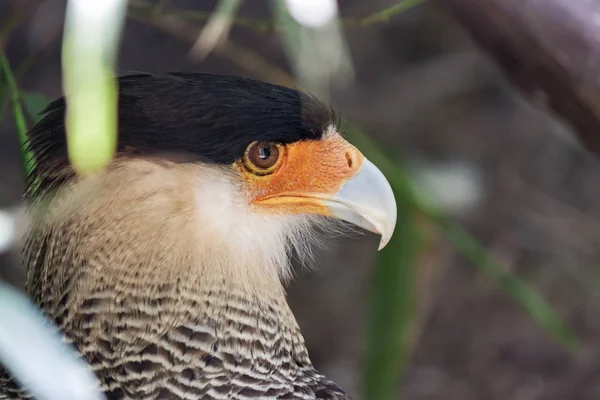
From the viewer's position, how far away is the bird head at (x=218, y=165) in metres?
1.38

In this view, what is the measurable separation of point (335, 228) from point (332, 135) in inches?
12.7

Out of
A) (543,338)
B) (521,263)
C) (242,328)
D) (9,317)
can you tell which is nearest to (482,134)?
(521,263)

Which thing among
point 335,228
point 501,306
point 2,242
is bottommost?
point 501,306

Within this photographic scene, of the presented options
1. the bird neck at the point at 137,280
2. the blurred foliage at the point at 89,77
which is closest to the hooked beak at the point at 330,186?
the bird neck at the point at 137,280

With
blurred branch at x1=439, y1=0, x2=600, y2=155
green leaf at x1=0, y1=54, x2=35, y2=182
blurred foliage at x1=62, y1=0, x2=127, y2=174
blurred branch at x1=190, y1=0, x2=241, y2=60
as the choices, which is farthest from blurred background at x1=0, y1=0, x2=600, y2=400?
blurred foliage at x1=62, y1=0, x2=127, y2=174

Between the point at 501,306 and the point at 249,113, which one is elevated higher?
the point at 249,113

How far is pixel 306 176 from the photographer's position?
59.2 inches

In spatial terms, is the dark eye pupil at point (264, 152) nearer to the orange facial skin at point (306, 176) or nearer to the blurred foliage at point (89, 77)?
the orange facial skin at point (306, 176)

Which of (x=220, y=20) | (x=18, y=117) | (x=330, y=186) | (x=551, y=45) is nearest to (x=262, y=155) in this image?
(x=330, y=186)

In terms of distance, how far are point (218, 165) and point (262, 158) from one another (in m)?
0.08

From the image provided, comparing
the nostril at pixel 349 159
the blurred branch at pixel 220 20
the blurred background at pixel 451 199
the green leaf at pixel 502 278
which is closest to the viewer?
the blurred branch at pixel 220 20

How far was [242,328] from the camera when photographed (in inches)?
58.6

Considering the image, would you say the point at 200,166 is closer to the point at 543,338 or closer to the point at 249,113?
the point at 249,113

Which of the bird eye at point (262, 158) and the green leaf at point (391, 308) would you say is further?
the green leaf at point (391, 308)
